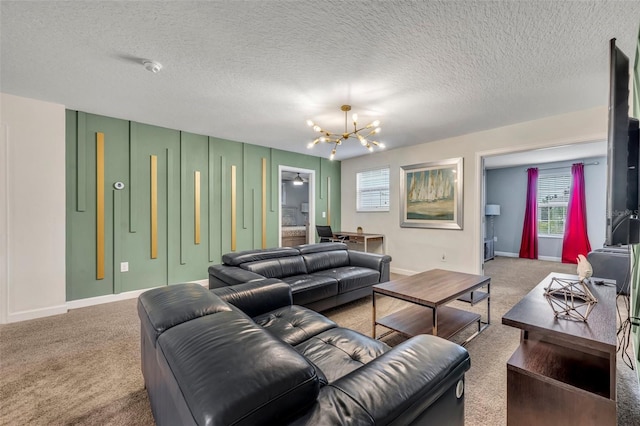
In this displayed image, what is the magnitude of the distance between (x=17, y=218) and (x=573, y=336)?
4.82 meters

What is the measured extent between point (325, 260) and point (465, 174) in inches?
108

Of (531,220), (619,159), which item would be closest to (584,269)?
(619,159)

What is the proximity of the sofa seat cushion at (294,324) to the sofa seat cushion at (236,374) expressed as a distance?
0.75 meters

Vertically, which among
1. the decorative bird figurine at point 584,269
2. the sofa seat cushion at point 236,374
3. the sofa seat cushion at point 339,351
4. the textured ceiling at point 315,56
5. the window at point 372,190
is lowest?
the sofa seat cushion at point 339,351

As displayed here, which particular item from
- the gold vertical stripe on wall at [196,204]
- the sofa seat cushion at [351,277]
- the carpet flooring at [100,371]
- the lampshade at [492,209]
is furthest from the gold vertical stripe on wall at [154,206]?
the lampshade at [492,209]

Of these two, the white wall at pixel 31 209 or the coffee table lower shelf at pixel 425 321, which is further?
the white wall at pixel 31 209

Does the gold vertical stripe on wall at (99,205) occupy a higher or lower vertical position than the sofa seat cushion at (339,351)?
higher

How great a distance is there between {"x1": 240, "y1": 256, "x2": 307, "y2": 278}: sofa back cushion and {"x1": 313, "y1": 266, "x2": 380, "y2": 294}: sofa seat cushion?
0.25m

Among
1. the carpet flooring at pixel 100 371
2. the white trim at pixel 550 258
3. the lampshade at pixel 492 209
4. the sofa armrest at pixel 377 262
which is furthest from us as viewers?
the lampshade at pixel 492 209

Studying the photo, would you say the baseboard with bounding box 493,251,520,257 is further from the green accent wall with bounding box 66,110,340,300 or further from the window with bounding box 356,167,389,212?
the green accent wall with bounding box 66,110,340,300

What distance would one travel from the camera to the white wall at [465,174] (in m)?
3.44

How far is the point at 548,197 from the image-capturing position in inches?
263

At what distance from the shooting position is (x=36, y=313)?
3.04 m

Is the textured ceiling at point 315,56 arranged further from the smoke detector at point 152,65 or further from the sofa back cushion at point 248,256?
the sofa back cushion at point 248,256
